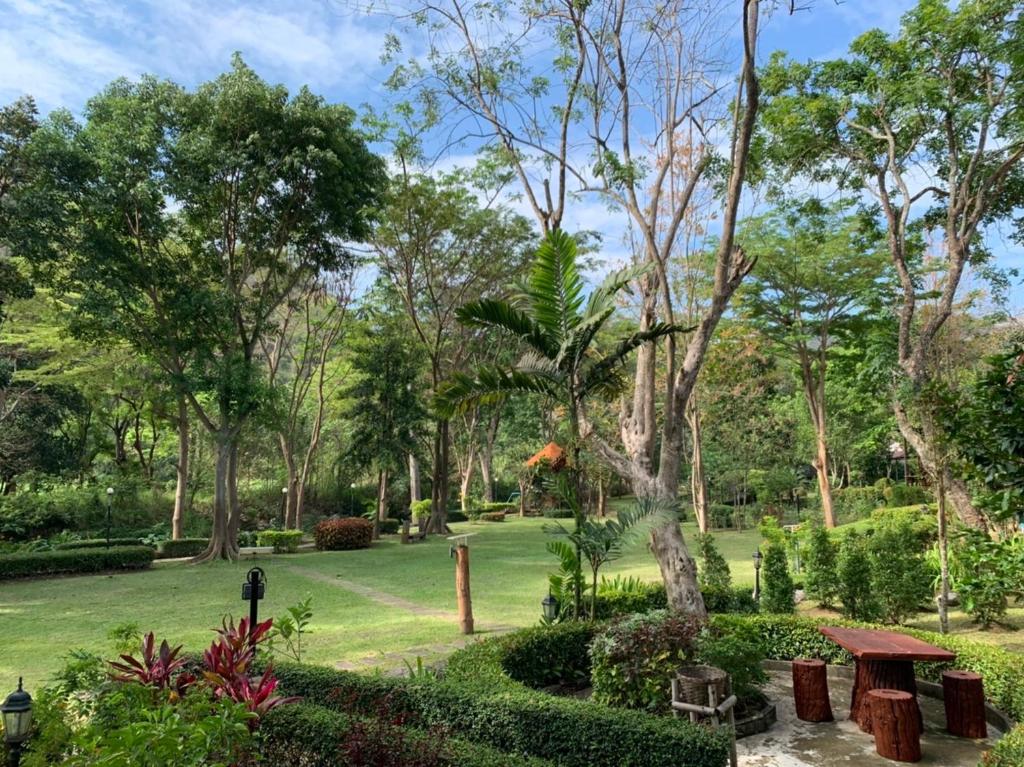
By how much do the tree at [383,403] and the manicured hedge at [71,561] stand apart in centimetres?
827

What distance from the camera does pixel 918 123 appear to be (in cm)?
1125

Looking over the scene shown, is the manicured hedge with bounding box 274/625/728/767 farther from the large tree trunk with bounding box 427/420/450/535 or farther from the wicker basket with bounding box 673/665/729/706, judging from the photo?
the large tree trunk with bounding box 427/420/450/535

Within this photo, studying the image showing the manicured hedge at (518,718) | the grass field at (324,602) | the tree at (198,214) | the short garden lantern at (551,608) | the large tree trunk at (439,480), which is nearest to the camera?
the manicured hedge at (518,718)

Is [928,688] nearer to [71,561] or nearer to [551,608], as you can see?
[551,608]

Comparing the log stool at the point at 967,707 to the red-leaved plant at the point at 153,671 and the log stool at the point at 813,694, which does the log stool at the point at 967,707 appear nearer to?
the log stool at the point at 813,694

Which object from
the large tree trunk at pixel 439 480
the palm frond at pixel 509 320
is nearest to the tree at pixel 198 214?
the large tree trunk at pixel 439 480

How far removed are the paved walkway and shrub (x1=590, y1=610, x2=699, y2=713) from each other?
180 cm

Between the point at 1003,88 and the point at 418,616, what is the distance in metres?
12.6

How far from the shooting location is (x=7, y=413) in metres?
20.3

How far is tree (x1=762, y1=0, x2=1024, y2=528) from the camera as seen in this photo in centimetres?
1033

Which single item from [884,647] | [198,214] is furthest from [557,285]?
[198,214]

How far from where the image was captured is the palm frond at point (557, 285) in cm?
664

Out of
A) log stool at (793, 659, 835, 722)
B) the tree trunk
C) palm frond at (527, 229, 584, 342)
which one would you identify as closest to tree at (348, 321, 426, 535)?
the tree trunk

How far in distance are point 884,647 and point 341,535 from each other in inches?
684
